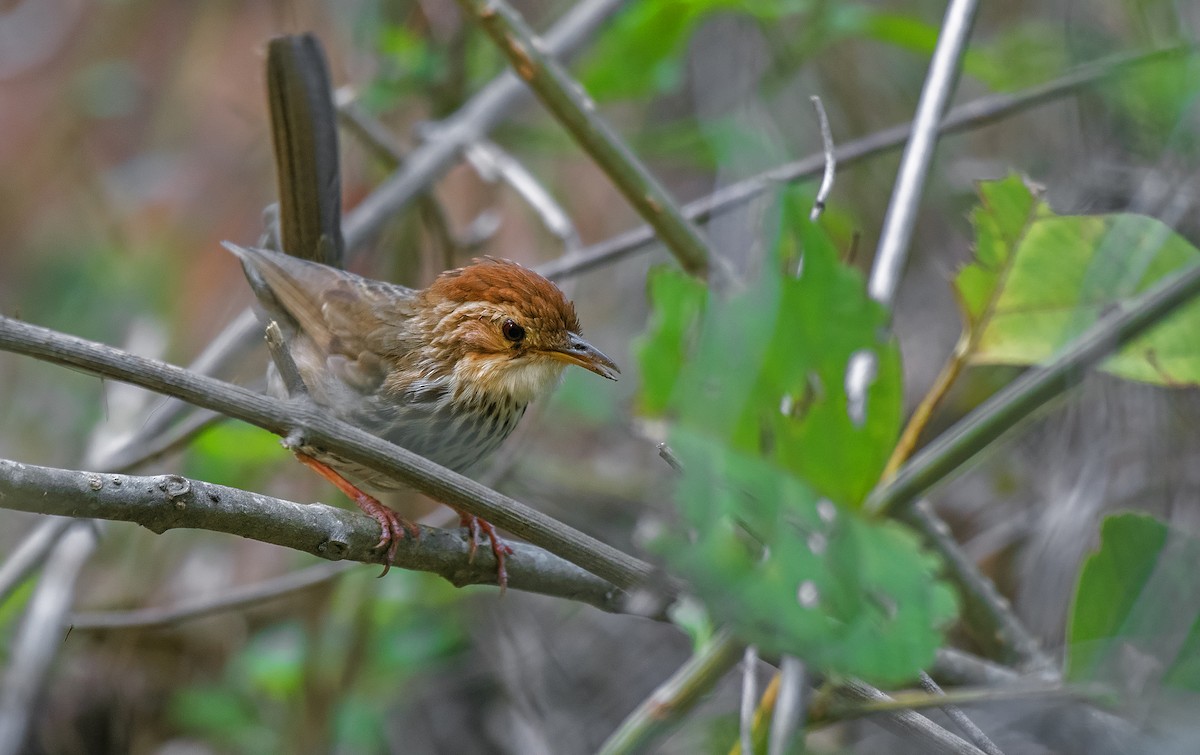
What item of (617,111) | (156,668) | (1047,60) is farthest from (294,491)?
(1047,60)

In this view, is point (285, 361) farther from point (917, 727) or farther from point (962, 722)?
point (962, 722)

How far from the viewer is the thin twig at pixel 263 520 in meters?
1.82

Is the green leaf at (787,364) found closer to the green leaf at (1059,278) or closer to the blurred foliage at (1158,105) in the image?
the green leaf at (1059,278)

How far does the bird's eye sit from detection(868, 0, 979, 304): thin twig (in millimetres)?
976

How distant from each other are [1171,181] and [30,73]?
6064 mm

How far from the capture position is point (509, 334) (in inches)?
126

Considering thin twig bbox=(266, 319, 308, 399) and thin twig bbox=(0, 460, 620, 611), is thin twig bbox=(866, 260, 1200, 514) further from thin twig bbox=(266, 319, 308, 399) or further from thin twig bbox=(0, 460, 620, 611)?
thin twig bbox=(266, 319, 308, 399)

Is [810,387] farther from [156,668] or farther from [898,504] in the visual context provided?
[156,668]

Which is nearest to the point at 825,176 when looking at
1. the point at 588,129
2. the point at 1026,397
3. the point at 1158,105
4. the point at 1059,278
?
the point at 1059,278

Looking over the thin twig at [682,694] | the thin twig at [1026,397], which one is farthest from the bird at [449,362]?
the thin twig at [1026,397]

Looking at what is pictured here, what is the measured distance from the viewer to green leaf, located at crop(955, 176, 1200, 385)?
272cm

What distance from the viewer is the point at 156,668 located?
475cm

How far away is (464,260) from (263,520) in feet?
9.27

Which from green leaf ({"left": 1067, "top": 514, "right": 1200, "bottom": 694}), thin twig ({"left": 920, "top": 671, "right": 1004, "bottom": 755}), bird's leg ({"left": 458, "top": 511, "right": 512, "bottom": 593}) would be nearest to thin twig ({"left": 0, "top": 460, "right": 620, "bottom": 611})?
bird's leg ({"left": 458, "top": 511, "right": 512, "bottom": 593})
